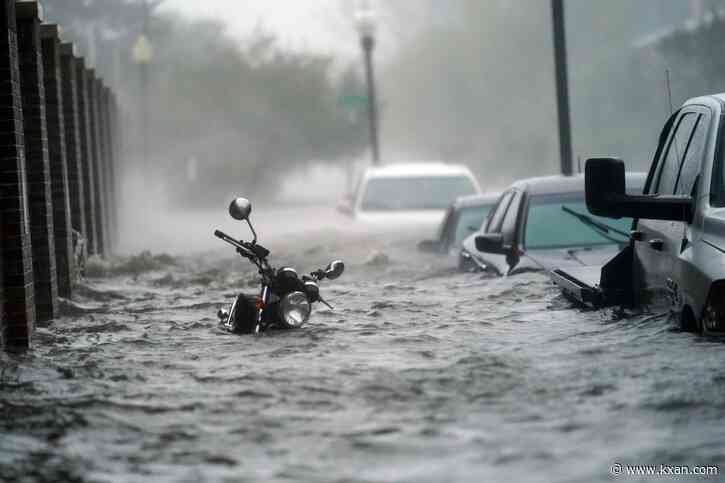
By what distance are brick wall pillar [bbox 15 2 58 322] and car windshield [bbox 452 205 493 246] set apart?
5.02 m

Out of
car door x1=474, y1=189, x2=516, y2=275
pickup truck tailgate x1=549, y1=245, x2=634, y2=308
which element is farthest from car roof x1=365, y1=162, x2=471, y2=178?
pickup truck tailgate x1=549, y1=245, x2=634, y2=308

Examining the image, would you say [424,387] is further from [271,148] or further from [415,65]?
[415,65]

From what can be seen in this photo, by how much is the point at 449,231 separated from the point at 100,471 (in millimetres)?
10320

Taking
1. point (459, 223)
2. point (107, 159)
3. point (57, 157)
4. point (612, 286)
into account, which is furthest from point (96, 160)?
point (612, 286)

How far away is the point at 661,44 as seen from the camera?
151ft

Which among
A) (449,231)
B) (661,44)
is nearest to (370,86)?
(661,44)

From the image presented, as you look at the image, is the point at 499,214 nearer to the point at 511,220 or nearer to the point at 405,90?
the point at 511,220

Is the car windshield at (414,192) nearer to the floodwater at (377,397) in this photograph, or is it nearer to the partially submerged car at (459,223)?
the partially submerged car at (459,223)

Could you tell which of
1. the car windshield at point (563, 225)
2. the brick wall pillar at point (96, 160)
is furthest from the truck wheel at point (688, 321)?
the brick wall pillar at point (96, 160)

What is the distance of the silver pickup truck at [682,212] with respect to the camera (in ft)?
22.1

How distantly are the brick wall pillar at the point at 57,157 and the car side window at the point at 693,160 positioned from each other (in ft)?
23.5

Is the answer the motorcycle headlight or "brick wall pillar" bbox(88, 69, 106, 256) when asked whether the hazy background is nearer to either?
"brick wall pillar" bbox(88, 69, 106, 256)

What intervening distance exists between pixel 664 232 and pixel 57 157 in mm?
8037

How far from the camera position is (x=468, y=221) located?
51.8 ft
